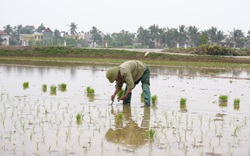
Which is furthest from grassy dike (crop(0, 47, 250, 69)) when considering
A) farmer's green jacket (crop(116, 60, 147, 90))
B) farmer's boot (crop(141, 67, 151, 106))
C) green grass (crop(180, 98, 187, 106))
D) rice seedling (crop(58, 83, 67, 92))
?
farmer's green jacket (crop(116, 60, 147, 90))

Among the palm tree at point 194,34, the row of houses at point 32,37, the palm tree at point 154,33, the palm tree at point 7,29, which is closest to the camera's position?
the palm tree at point 194,34

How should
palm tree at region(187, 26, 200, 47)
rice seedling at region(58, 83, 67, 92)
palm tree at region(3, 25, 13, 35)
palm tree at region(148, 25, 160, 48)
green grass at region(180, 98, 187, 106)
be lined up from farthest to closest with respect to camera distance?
palm tree at region(3, 25, 13, 35), palm tree at region(148, 25, 160, 48), palm tree at region(187, 26, 200, 47), rice seedling at region(58, 83, 67, 92), green grass at region(180, 98, 187, 106)

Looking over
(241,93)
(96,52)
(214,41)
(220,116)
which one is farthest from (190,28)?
(220,116)

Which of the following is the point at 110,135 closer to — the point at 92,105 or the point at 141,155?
the point at 141,155

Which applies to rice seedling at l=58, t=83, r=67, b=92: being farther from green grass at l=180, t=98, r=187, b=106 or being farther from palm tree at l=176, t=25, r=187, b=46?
palm tree at l=176, t=25, r=187, b=46

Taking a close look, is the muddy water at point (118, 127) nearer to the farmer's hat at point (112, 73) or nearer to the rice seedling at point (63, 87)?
the farmer's hat at point (112, 73)

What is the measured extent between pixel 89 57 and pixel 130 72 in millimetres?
26157

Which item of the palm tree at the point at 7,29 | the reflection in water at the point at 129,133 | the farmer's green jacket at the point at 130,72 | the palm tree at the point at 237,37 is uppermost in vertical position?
the palm tree at the point at 7,29

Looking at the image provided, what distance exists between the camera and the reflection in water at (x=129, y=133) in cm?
562

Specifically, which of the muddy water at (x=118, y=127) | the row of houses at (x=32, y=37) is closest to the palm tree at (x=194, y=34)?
the row of houses at (x=32, y=37)

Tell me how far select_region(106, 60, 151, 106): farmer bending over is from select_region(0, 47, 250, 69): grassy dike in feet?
60.2

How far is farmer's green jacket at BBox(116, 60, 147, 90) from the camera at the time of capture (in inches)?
325

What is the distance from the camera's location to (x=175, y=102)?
9.92 m

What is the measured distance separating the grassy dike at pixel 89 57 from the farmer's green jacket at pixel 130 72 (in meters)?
18.5
